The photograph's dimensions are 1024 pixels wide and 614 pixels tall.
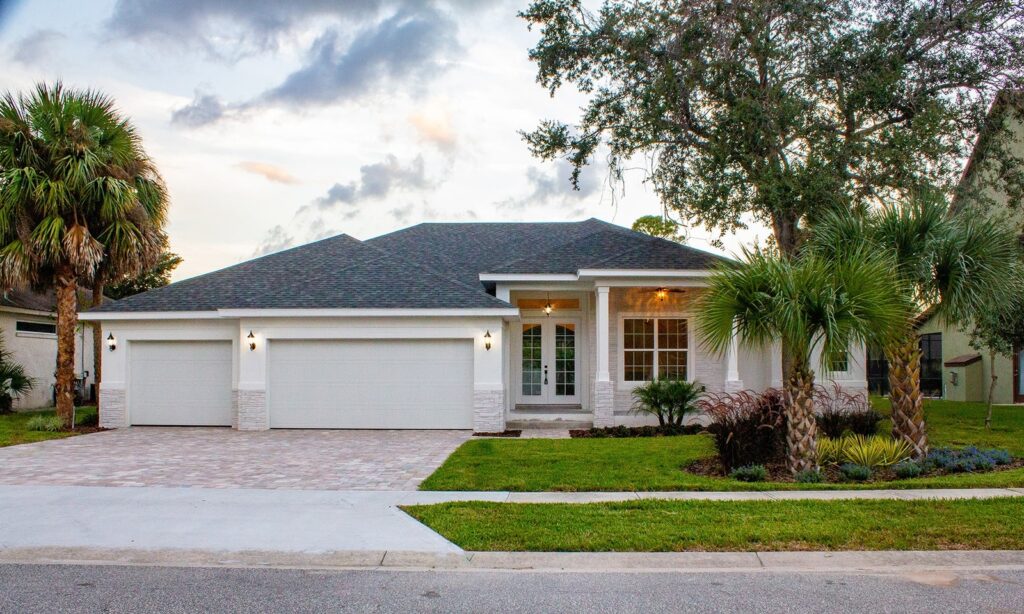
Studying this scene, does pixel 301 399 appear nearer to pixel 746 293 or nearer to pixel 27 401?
pixel 746 293

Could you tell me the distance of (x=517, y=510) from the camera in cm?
825

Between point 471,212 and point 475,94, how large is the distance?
34.4 feet

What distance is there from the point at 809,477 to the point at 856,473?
2.12 ft

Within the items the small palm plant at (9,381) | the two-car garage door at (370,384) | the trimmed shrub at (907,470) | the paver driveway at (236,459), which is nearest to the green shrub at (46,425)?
the paver driveway at (236,459)

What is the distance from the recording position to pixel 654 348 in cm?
1898

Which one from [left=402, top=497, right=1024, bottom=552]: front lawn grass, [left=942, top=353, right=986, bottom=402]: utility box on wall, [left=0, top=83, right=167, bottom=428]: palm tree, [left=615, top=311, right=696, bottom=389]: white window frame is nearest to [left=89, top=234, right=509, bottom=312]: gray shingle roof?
[left=0, top=83, right=167, bottom=428]: palm tree

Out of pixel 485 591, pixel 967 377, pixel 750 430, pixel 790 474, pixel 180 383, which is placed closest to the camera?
pixel 485 591

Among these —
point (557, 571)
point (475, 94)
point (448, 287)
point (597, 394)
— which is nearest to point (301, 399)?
point (448, 287)

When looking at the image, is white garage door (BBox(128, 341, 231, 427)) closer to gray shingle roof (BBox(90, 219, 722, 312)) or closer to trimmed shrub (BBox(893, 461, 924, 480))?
gray shingle roof (BBox(90, 219, 722, 312))

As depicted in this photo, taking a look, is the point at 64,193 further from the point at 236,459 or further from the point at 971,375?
the point at 971,375

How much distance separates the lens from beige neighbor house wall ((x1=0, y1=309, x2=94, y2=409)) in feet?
77.7

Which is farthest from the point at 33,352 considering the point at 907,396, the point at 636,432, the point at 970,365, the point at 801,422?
the point at 970,365

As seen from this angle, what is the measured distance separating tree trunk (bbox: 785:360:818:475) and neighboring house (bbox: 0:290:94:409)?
73.1 ft

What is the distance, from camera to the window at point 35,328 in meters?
24.2
